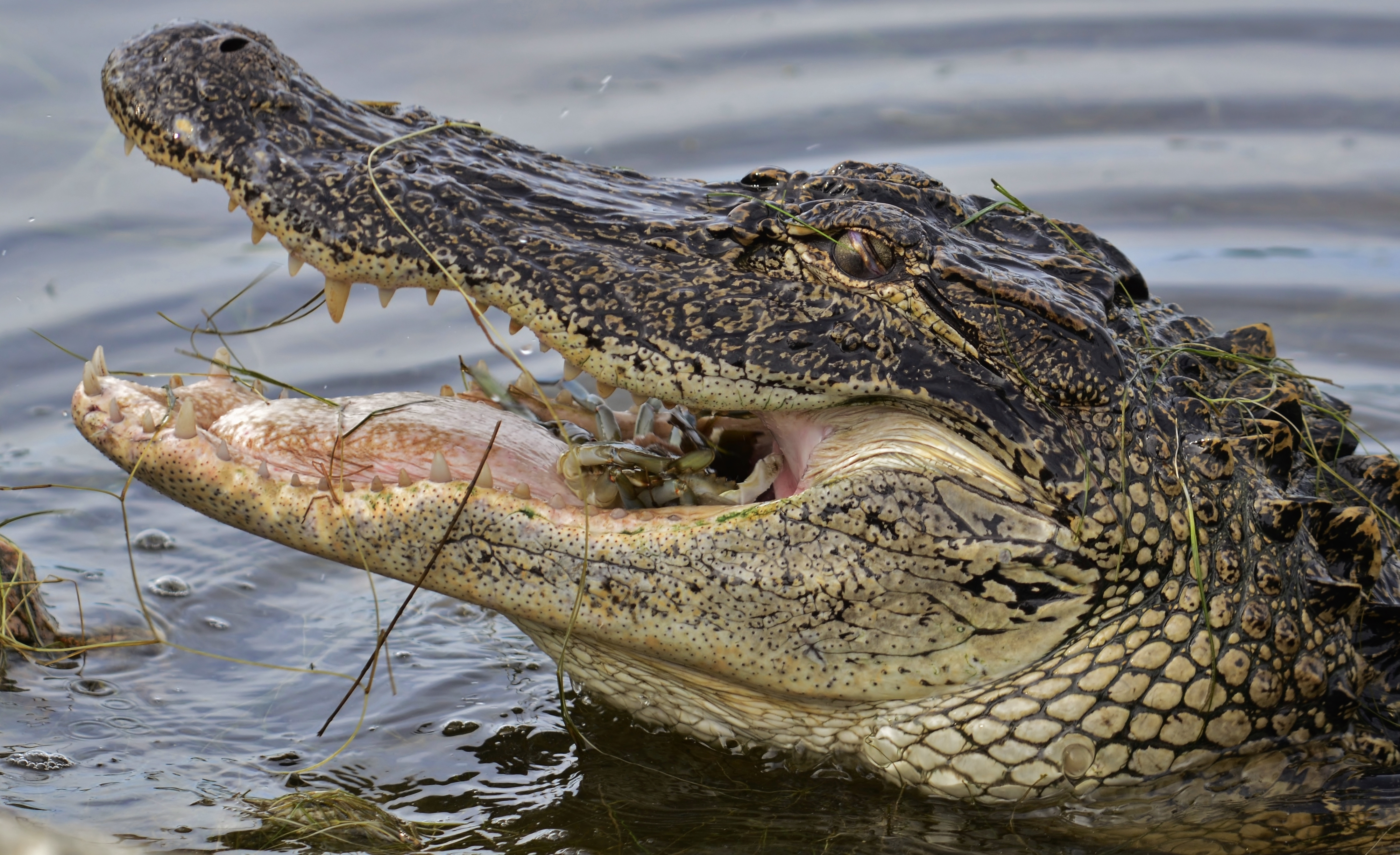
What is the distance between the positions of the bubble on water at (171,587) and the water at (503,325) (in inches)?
1.1

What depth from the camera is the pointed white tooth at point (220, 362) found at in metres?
3.37

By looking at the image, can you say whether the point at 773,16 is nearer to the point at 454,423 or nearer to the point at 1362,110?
the point at 1362,110

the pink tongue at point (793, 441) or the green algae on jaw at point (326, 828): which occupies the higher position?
the pink tongue at point (793, 441)

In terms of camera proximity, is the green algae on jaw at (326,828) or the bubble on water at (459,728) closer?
the green algae on jaw at (326,828)

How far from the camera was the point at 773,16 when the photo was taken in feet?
29.9

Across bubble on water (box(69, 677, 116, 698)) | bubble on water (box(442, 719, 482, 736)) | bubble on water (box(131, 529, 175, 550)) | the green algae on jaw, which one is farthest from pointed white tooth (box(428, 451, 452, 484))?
bubble on water (box(131, 529, 175, 550))

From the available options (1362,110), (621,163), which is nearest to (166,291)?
(621,163)

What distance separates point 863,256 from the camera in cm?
308

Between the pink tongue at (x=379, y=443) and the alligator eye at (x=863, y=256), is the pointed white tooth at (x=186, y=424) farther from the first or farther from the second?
the alligator eye at (x=863, y=256)

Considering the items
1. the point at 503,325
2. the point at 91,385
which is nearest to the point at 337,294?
the point at 91,385

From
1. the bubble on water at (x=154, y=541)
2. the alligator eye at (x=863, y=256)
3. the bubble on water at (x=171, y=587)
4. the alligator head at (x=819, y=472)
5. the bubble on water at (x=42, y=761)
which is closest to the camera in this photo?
the alligator head at (x=819, y=472)

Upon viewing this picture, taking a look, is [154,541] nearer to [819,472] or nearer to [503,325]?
[503,325]

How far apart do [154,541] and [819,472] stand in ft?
8.78

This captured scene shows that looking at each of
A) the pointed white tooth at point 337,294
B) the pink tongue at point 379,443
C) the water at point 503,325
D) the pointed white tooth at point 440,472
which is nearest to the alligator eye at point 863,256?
the pink tongue at point 379,443
